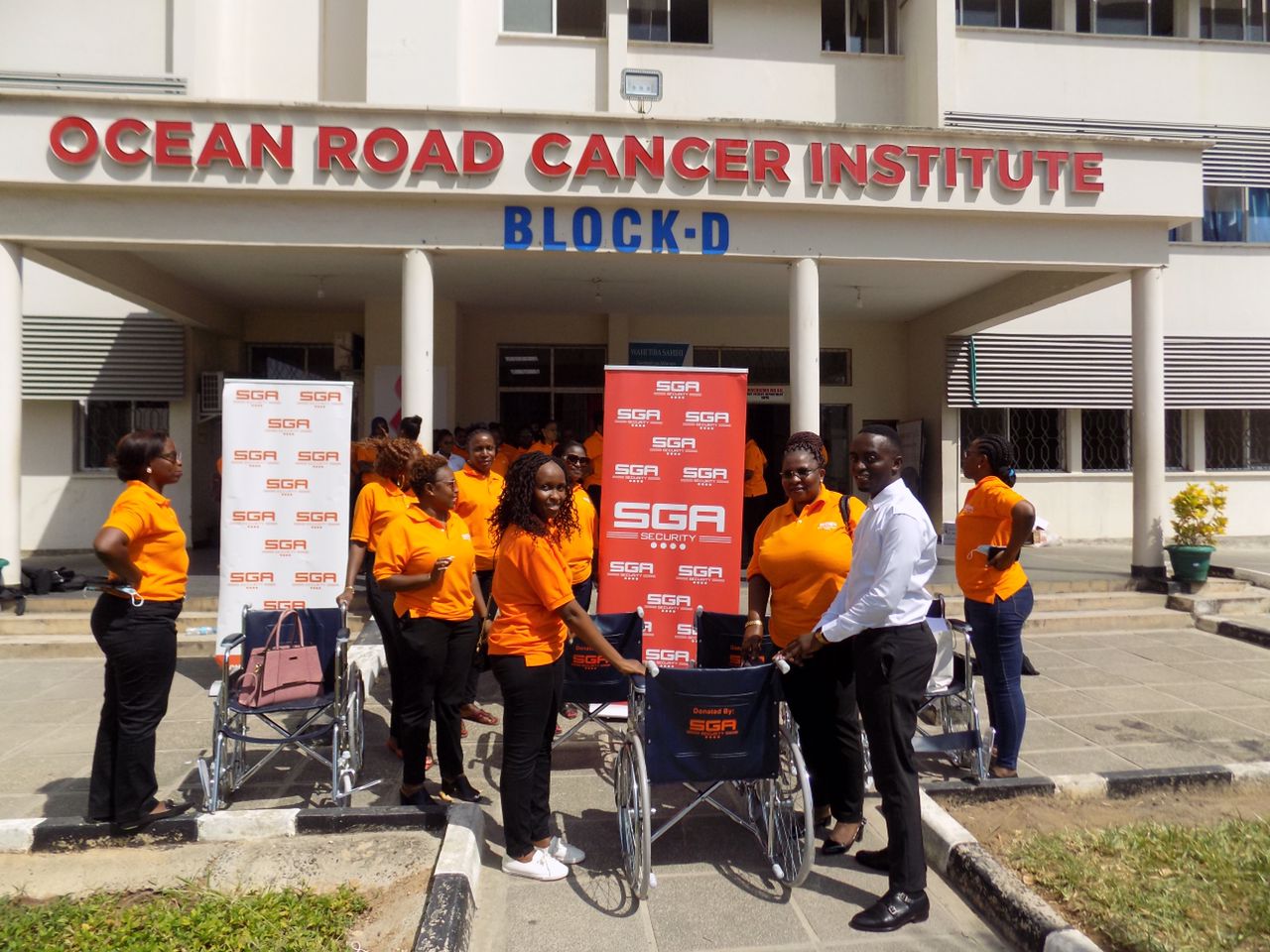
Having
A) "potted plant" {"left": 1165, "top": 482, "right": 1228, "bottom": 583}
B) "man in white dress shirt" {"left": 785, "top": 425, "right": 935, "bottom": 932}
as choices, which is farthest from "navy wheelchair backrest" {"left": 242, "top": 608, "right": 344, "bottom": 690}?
"potted plant" {"left": 1165, "top": 482, "right": 1228, "bottom": 583}

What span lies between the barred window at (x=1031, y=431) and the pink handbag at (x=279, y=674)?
10.5 m

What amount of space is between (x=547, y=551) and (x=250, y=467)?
→ 335 cm

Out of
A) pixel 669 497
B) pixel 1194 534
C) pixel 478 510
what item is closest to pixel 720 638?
pixel 669 497

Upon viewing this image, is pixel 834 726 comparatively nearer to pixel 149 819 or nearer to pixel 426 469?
pixel 426 469

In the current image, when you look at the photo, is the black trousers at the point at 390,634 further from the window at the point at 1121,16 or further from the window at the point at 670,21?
the window at the point at 1121,16

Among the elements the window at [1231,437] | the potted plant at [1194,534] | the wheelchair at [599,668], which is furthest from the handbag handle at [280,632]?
the window at [1231,437]

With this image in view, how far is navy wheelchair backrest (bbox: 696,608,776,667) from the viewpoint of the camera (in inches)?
159

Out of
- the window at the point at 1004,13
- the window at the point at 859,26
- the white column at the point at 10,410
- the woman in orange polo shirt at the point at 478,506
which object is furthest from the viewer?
the window at the point at 1004,13

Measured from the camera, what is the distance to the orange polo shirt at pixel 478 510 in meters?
4.99

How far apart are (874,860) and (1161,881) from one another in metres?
1.01

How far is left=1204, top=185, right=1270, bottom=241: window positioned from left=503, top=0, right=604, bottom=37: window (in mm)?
9667

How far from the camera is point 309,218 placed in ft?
24.2

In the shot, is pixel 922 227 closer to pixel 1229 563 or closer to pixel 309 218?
pixel 309 218

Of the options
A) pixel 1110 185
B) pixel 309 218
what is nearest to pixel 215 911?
pixel 309 218
